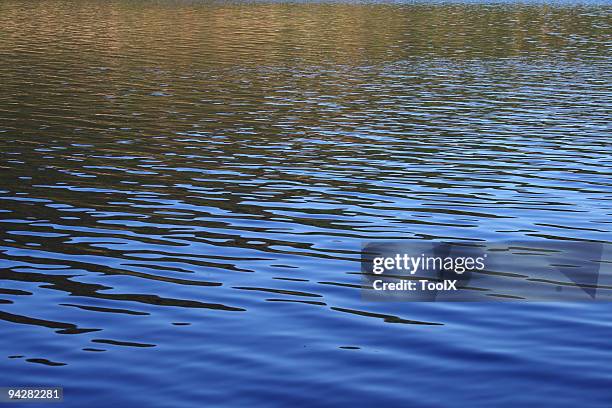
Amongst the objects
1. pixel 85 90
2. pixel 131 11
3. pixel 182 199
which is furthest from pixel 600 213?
pixel 131 11

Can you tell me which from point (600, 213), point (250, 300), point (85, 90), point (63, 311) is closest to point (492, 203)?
point (600, 213)

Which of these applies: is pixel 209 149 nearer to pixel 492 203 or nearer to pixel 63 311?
pixel 492 203

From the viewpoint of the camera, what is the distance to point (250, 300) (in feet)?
65.1

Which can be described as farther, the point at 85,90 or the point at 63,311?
the point at 85,90

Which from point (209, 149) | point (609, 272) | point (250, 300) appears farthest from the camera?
point (209, 149)

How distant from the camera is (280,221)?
26.8m

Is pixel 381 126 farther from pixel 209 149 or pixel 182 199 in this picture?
pixel 182 199

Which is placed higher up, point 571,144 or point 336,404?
point 336,404

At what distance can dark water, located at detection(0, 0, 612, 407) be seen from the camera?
52.4 ft

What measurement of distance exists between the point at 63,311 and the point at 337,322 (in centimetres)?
463

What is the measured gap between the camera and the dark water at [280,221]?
16.0 m

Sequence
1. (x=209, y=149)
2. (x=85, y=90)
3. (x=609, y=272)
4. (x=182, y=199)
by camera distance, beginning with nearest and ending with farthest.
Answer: (x=609, y=272), (x=182, y=199), (x=209, y=149), (x=85, y=90)

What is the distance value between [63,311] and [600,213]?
46.5 ft

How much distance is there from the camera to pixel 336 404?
14695mm
